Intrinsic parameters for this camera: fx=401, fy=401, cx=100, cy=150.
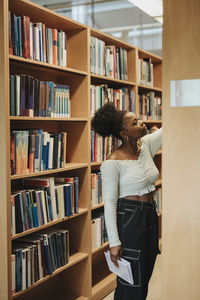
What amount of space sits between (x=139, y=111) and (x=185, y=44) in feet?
9.97

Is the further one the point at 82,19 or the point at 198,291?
the point at 82,19

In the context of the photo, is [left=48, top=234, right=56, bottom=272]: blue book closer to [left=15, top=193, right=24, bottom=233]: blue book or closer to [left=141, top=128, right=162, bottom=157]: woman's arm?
[left=15, top=193, right=24, bottom=233]: blue book

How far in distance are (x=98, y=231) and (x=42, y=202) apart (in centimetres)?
89

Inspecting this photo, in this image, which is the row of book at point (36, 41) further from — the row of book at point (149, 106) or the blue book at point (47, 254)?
the row of book at point (149, 106)

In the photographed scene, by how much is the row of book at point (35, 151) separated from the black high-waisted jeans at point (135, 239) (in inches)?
25.6

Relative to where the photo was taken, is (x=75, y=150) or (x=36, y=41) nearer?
(x=36, y=41)

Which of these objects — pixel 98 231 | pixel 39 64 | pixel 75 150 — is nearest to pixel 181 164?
pixel 39 64

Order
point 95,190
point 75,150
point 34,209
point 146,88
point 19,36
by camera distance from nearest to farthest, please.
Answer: point 19,36 → point 34,209 → point 75,150 → point 95,190 → point 146,88

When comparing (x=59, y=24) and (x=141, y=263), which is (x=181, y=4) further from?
(x=59, y=24)

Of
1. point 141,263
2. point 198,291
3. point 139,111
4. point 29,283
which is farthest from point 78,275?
point 198,291

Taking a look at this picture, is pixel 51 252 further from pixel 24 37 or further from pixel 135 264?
pixel 24 37

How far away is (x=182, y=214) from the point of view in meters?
1.27

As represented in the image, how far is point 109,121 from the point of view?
239cm

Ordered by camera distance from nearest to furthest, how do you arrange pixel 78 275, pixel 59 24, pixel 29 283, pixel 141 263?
pixel 141 263 → pixel 29 283 → pixel 59 24 → pixel 78 275
